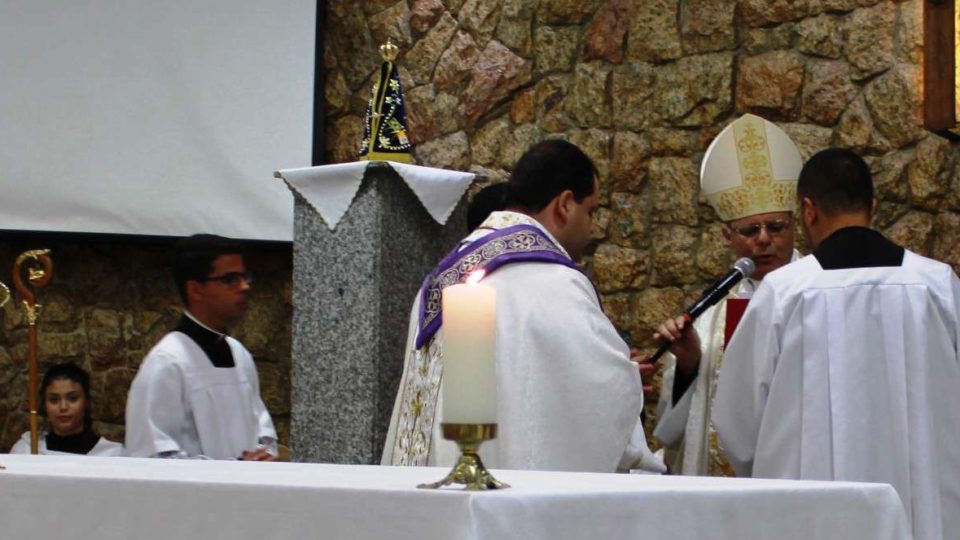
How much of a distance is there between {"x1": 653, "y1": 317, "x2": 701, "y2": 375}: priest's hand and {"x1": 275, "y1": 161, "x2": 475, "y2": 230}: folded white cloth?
0.69m

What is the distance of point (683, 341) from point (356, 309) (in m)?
0.93

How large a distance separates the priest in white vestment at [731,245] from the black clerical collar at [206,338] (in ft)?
4.15

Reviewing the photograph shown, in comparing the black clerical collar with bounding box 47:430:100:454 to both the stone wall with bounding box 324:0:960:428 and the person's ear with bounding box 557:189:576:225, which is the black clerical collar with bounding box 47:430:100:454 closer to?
the stone wall with bounding box 324:0:960:428

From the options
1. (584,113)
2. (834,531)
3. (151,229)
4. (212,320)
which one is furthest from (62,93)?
(834,531)

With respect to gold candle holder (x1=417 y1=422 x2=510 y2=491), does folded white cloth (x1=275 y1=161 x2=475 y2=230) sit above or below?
above

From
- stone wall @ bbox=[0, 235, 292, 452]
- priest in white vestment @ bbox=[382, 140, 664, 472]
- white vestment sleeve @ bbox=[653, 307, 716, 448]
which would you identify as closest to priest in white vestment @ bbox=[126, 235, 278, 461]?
priest in white vestment @ bbox=[382, 140, 664, 472]

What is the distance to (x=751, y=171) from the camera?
486 cm

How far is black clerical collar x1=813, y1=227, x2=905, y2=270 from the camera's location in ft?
12.1

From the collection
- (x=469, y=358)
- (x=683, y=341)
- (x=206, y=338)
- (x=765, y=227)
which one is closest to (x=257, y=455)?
(x=206, y=338)

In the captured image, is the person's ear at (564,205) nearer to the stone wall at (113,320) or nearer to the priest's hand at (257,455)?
the priest's hand at (257,455)

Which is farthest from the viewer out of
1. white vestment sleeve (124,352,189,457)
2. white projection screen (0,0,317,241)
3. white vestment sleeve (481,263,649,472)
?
white projection screen (0,0,317,241)

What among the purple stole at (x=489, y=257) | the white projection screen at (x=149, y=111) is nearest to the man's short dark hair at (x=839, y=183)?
the purple stole at (x=489, y=257)

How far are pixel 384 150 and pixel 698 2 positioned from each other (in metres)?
2.28

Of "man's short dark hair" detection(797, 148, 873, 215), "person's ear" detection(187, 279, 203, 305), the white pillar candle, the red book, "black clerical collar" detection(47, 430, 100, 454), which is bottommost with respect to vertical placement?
"black clerical collar" detection(47, 430, 100, 454)
